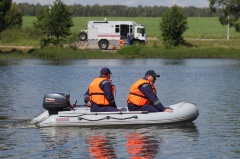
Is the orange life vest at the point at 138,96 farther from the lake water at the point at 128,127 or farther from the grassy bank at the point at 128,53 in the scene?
the grassy bank at the point at 128,53

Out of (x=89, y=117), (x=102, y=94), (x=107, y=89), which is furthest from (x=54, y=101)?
→ (x=107, y=89)

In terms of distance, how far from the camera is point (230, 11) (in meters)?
70.9

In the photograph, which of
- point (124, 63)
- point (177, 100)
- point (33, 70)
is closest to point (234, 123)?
point (177, 100)

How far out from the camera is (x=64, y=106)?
20375mm

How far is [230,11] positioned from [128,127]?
52040 millimetres

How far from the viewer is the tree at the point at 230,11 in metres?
69.9

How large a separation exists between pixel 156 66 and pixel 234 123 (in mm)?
26491

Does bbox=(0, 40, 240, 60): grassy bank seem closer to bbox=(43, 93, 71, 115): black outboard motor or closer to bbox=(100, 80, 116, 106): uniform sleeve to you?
bbox=(43, 93, 71, 115): black outboard motor

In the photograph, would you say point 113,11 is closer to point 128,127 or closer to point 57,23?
point 57,23

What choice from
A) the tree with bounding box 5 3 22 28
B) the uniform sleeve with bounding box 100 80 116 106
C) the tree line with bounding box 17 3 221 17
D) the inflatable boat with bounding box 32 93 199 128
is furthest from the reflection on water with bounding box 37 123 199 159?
the tree line with bounding box 17 3 221 17

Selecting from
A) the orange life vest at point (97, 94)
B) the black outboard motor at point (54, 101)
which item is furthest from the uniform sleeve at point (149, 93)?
the black outboard motor at point (54, 101)

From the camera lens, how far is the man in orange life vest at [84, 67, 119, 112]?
20005 mm

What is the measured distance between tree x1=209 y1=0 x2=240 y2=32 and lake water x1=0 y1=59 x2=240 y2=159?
23137mm

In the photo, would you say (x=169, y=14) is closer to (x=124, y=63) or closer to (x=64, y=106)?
(x=124, y=63)
